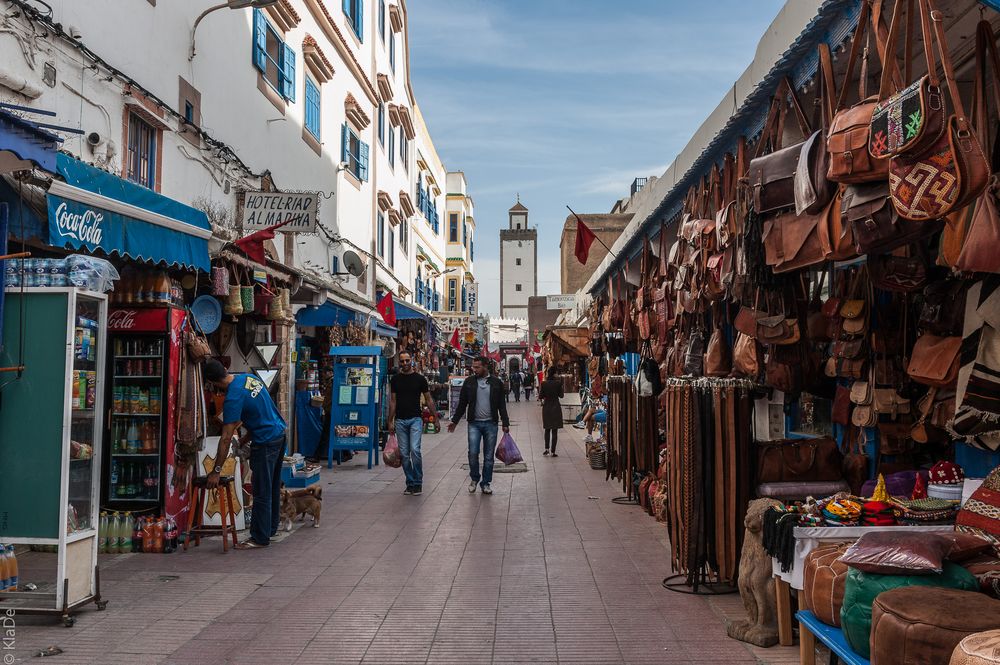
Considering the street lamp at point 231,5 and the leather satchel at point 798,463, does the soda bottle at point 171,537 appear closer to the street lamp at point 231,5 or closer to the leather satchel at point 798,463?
the leather satchel at point 798,463

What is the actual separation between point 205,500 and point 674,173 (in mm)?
6029

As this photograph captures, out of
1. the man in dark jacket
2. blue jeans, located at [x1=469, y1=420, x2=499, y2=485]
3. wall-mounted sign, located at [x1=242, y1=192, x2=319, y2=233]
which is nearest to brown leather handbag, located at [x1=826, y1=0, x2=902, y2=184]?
the man in dark jacket

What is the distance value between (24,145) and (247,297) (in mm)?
4308

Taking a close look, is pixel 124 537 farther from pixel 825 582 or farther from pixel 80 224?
pixel 825 582

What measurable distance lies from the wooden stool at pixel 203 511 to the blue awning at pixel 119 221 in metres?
2.11

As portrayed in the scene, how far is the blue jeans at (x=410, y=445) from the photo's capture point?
11.4 meters

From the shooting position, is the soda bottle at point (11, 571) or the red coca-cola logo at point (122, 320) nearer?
the soda bottle at point (11, 571)

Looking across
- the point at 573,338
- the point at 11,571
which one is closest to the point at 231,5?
the point at 11,571

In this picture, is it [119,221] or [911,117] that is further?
[119,221]

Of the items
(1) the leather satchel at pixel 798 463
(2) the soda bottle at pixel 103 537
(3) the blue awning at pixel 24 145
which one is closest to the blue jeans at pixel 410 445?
(2) the soda bottle at pixel 103 537

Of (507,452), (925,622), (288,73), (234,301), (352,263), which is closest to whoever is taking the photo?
(925,622)

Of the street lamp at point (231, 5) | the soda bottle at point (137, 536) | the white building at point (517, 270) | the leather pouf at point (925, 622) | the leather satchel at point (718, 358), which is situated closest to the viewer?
the leather pouf at point (925, 622)

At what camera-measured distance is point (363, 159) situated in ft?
73.0

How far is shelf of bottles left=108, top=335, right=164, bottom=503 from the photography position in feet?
26.4
